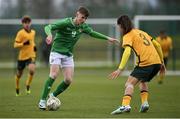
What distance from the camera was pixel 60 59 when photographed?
14.9m

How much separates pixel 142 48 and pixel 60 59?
6.75 ft

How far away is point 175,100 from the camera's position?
17.3 meters

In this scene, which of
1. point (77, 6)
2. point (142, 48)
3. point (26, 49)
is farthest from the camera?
point (77, 6)

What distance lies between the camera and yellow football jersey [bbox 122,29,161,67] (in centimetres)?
1362

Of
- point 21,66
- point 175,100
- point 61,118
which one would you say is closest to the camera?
point 61,118

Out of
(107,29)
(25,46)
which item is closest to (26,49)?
(25,46)

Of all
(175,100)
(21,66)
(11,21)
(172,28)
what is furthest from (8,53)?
(175,100)

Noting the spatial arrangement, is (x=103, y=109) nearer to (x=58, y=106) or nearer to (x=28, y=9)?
(x=58, y=106)

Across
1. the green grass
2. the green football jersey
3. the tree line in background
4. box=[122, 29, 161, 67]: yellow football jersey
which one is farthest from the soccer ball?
the tree line in background

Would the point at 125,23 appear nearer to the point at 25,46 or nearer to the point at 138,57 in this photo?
the point at 138,57

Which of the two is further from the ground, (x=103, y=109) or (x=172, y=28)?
(x=172, y=28)

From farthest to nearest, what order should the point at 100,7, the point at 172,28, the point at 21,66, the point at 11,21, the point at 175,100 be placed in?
the point at 100,7, the point at 11,21, the point at 172,28, the point at 21,66, the point at 175,100

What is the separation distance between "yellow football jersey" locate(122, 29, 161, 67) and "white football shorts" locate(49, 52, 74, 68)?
1.82m

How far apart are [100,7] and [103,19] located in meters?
2.18
